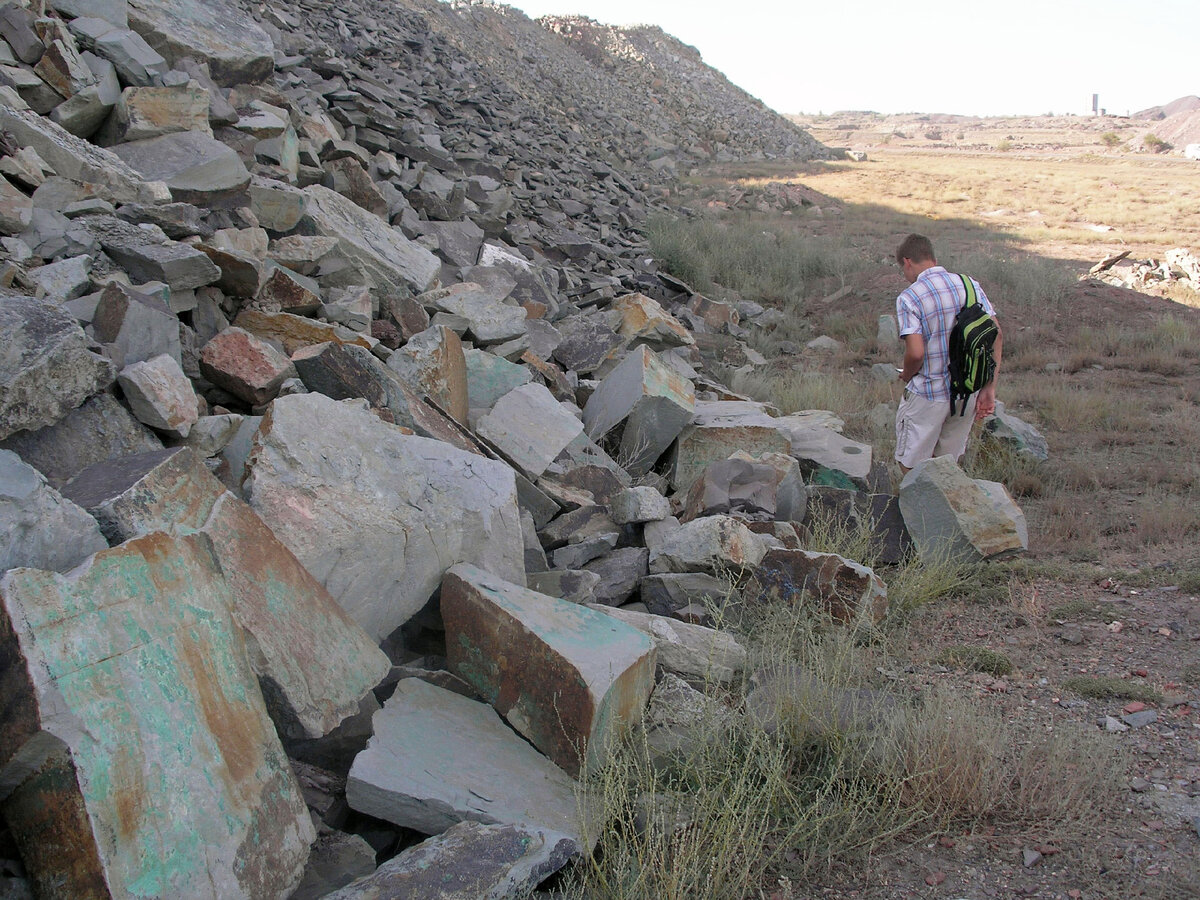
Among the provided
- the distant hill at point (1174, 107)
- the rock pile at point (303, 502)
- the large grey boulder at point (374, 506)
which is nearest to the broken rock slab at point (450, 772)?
the rock pile at point (303, 502)

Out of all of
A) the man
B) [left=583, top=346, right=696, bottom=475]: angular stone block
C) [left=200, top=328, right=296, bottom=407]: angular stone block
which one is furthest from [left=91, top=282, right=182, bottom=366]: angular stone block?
the man

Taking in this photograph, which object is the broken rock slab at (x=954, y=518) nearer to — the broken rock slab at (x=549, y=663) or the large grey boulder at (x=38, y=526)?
the broken rock slab at (x=549, y=663)

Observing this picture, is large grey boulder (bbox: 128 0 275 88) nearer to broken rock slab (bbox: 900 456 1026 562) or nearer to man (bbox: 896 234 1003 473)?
man (bbox: 896 234 1003 473)

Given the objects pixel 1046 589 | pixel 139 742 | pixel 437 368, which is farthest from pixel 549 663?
pixel 1046 589

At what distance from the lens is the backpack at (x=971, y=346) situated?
4844 millimetres

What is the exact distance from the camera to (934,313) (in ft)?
16.1

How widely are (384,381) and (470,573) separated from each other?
1.37 meters

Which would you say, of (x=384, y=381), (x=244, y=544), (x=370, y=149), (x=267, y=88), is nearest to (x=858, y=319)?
(x=370, y=149)

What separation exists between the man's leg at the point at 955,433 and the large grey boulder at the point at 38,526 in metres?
4.62

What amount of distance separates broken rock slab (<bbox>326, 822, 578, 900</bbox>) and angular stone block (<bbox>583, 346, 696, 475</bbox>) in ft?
11.3

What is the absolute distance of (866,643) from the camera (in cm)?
387

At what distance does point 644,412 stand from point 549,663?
9.94 feet

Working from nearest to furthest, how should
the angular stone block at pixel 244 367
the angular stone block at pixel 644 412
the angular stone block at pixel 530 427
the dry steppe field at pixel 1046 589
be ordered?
the dry steppe field at pixel 1046 589 → the angular stone block at pixel 244 367 → the angular stone block at pixel 530 427 → the angular stone block at pixel 644 412

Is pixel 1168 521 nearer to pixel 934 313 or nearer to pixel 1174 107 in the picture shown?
pixel 934 313
